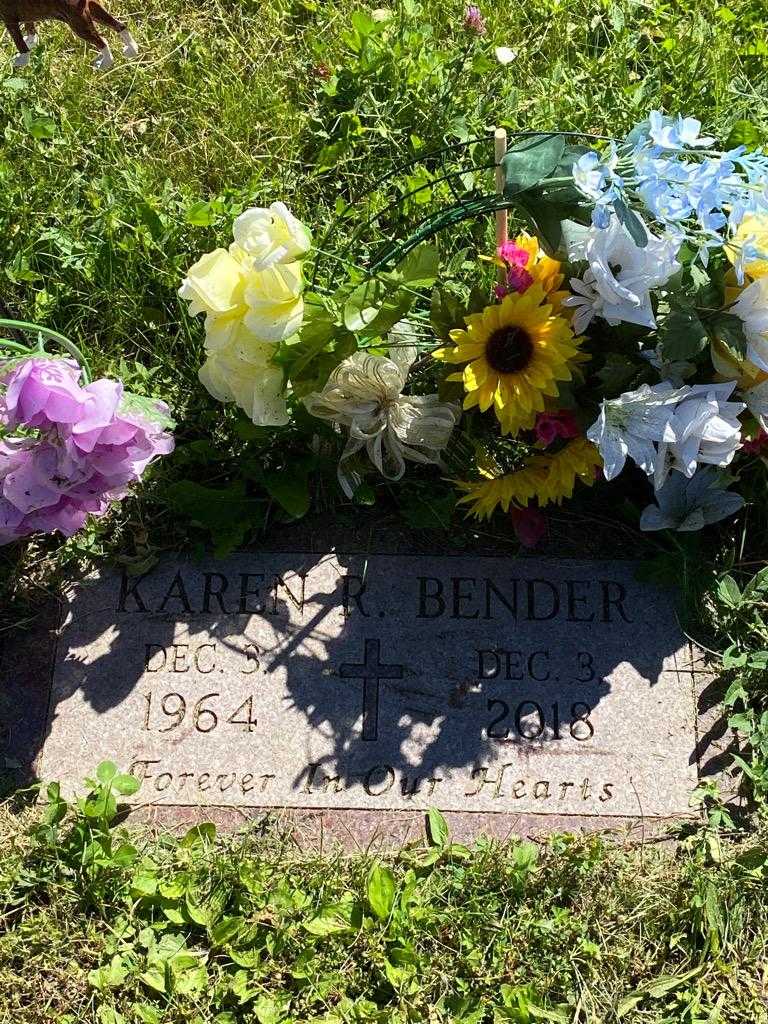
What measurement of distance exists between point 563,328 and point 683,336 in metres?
0.24

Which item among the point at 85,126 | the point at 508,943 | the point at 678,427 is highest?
the point at 85,126

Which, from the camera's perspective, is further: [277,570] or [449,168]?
[449,168]

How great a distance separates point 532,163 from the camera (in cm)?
201

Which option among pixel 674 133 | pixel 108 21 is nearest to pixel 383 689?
pixel 674 133

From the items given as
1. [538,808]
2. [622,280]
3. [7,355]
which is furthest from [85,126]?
[538,808]

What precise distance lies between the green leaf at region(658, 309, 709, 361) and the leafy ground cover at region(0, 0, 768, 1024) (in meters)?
0.53

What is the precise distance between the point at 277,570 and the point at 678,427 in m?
0.95

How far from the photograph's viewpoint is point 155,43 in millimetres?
3133

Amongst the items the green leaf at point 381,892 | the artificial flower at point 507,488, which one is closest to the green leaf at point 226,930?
the green leaf at point 381,892

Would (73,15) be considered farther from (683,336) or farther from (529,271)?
(683,336)

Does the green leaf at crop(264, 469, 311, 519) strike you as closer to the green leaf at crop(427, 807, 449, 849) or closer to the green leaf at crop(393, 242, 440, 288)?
the green leaf at crop(393, 242, 440, 288)

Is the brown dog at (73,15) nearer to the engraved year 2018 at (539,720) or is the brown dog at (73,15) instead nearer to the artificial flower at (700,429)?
the artificial flower at (700,429)

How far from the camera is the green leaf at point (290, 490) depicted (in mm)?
2334

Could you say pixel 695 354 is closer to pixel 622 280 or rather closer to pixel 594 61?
pixel 622 280
